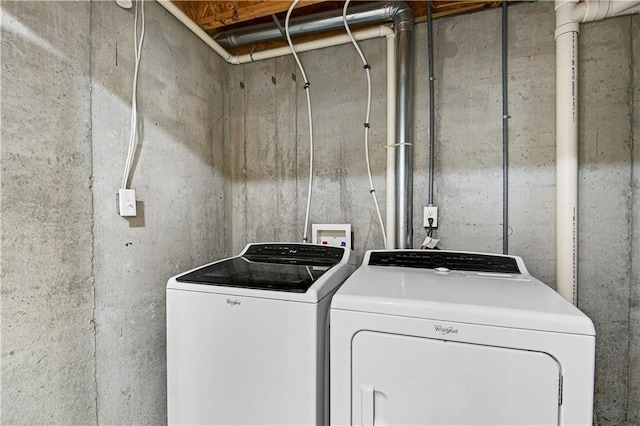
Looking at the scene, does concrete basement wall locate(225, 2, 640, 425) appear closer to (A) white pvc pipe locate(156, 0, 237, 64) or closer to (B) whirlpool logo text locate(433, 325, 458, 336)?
(A) white pvc pipe locate(156, 0, 237, 64)

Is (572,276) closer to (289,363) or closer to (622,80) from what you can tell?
(622,80)

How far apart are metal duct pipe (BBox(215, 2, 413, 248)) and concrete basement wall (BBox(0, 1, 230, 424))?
2.99 ft

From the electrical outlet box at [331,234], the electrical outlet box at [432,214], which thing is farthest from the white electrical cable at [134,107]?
the electrical outlet box at [432,214]

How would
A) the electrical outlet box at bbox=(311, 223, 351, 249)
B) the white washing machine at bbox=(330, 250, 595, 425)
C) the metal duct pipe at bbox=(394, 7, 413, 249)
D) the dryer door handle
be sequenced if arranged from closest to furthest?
the white washing machine at bbox=(330, 250, 595, 425) < the dryer door handle < the metal duct pipe at bbox=(394, 7, 413, 249) < the electrical outlet box at bbox=(311, 223, 351, 249)

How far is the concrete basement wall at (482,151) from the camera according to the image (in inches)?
55.6

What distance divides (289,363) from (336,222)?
0.97 m

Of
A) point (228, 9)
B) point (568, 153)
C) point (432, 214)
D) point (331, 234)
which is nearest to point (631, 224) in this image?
point (568, 153)

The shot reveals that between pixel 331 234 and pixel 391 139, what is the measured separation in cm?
67

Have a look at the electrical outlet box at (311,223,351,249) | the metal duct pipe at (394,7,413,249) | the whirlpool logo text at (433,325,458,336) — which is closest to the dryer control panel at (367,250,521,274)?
the metal duct pipe at (394,7,413,249)

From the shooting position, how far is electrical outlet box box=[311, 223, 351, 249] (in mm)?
1797

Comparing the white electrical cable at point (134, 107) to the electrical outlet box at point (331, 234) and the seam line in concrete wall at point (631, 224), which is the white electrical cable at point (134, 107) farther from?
the seam line in concrete wall at point (631, 224)

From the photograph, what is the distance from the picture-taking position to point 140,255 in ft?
4.46

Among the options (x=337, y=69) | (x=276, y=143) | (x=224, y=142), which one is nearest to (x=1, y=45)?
(x=224, y=142)

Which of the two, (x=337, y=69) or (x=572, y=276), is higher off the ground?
(x=337, y=69)
